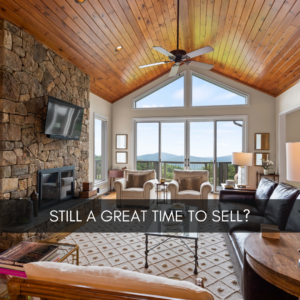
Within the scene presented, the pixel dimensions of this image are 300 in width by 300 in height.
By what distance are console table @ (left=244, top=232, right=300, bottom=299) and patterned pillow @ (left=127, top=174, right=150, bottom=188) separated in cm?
335

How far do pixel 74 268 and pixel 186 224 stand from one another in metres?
2.02

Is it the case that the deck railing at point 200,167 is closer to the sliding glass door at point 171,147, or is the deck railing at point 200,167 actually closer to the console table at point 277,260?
the sliding glass door at point 171,147

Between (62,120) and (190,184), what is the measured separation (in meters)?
2.80

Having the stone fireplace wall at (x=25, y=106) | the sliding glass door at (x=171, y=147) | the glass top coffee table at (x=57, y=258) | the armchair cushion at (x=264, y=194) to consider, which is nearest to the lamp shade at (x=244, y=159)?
the armchair cushion at (x=264, y=194)

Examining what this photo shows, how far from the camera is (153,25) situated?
161 inches

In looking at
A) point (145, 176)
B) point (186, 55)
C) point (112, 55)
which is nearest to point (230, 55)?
point (186, 55)

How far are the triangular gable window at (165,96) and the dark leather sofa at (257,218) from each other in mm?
3608

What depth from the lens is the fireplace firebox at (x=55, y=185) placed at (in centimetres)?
351

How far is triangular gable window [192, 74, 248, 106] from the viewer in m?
6.27

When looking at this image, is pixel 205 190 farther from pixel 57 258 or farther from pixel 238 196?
pixel 57 258

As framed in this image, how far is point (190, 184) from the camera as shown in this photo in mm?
4770

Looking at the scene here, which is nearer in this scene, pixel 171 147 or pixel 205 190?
pixel 205 190

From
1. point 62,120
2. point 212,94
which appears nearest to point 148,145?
point 212,94

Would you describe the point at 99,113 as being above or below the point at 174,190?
above
